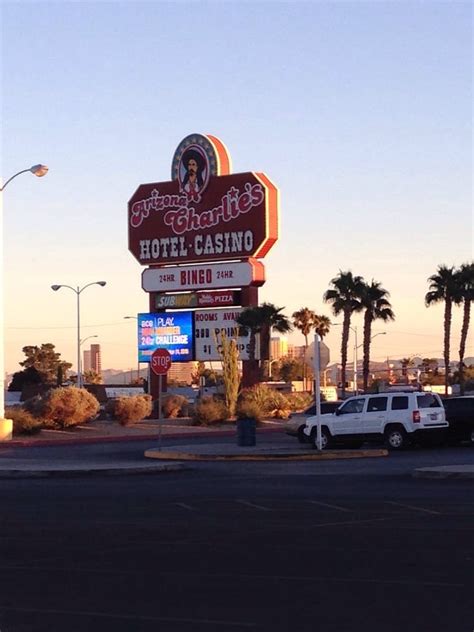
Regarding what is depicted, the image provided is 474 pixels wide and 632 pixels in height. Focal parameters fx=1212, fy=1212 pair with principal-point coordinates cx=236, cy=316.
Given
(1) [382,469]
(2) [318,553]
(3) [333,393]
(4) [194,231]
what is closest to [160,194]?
(4) [194,231]

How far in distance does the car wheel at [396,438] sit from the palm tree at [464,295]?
38.5 metres

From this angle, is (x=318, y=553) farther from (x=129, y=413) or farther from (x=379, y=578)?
Result: (x=129, y=413)

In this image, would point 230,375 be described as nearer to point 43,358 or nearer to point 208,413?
point 208,413

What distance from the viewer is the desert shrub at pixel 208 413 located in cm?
5397

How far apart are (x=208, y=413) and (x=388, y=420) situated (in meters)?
19.9

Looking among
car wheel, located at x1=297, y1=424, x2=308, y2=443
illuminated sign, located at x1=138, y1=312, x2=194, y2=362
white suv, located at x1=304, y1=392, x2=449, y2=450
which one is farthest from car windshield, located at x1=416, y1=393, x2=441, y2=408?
illuminated sign, located at x1=138, y1=312, x2=194, y2=362

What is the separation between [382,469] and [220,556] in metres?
14.2

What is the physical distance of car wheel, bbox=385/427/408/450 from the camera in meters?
34.8

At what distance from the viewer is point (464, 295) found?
7344cm

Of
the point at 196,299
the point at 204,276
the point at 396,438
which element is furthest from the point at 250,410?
the point at 196,299

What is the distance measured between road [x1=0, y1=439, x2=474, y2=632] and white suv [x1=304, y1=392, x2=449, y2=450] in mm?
10555

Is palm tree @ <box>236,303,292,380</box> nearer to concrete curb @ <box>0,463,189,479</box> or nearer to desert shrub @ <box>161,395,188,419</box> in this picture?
desert shrub @ <box>161,395,188,419</box>

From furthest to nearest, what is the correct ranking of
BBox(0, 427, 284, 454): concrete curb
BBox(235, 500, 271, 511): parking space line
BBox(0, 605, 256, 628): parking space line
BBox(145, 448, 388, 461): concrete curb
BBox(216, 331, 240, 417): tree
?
BBox(216, 331, 240, 417): tree → BBox(0, 427, 284, 454): concrete curb → BBox(145, 448, 388, 461): concrete curb → BBox(235, 500, 271, 511): parking space line → BBox(0, 605, 256, 628): parking space line

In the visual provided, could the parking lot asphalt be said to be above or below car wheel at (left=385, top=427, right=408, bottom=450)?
below
